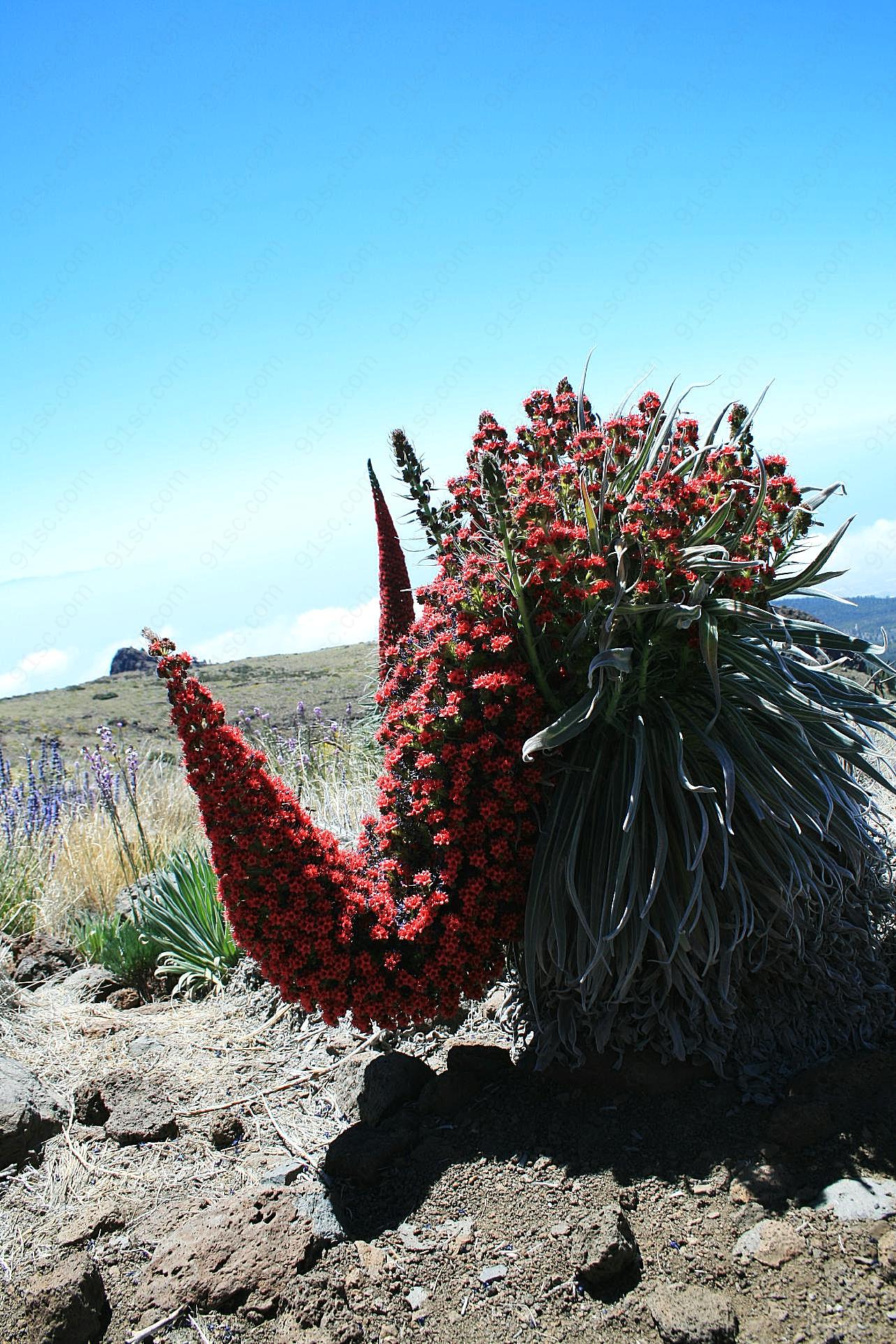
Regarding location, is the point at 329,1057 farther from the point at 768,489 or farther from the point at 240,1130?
the point at 768,489

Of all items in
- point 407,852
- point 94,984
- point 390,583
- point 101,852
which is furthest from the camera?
point 101,852

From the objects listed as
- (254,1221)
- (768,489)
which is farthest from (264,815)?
(768,489)

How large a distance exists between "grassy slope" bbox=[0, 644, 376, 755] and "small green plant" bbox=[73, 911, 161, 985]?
23.7ft

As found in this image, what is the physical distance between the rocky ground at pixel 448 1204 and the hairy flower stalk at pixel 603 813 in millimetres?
254

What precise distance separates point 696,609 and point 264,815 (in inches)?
55.9

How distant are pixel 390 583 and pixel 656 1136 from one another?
364 cm

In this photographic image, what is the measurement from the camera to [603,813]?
2998 mm

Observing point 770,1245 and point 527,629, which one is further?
point 527,629

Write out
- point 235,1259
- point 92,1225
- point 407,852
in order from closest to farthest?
point 235,1259
point 92,1225
point 407,852

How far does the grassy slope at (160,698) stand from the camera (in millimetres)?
14633

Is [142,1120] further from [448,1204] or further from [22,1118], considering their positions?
[448,1204]

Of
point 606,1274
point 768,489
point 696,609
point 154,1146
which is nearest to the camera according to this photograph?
point 606,1274

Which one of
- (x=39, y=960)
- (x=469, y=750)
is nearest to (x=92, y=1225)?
(x=469, y=750)

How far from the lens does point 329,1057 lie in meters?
3.60
